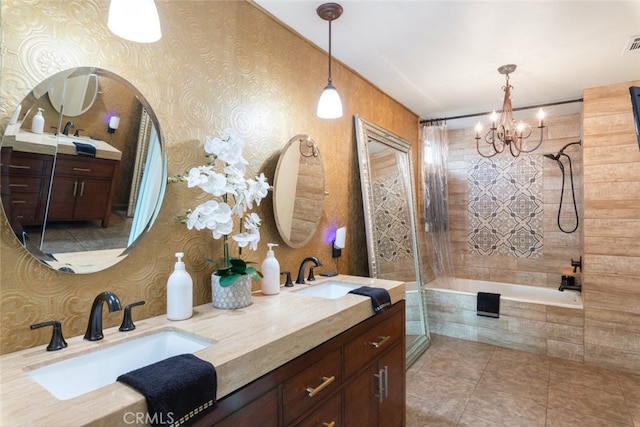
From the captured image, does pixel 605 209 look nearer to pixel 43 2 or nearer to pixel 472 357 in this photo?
pixel 472 357

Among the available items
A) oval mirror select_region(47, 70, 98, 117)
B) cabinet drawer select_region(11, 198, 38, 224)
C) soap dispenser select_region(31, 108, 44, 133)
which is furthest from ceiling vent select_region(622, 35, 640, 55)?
cabinet drawer select_region(11, 198, 38, 224)

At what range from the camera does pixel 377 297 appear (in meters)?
1.73

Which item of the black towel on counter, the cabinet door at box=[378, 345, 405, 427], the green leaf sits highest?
the green leaf

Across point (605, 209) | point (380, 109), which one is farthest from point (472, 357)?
point (380, 109)

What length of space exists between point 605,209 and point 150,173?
12.2ft

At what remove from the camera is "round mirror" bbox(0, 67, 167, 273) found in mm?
1061

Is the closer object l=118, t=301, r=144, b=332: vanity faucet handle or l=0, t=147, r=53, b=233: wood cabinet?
l=0, t=147, r=53, b=233: wood cabinet

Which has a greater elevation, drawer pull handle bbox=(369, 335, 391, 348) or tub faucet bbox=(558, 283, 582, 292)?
tub faucet bbox=(558, 283, 582, 292)

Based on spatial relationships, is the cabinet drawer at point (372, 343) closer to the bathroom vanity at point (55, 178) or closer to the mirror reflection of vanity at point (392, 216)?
the mirror reflection of vanity at point (392, 216)

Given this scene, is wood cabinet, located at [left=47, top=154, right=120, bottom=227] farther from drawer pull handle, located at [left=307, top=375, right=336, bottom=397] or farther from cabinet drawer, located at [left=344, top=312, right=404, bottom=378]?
cabinet drawer, located at [left=344, top=312, right=404, bottom=378]

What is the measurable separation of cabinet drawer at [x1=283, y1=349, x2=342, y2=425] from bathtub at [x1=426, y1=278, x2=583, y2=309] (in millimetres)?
2820

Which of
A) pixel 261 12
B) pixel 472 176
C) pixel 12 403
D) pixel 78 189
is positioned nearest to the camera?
pixel 12 403

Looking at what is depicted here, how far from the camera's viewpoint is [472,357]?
3273 millimetres

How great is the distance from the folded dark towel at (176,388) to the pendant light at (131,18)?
105 cm
